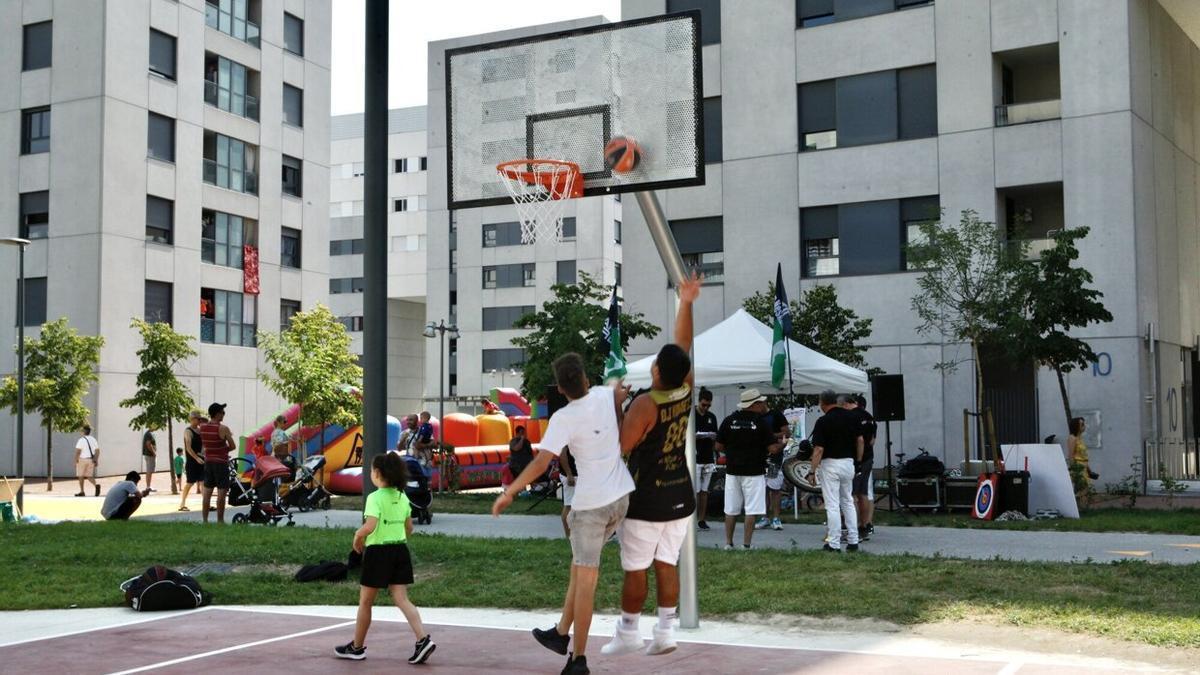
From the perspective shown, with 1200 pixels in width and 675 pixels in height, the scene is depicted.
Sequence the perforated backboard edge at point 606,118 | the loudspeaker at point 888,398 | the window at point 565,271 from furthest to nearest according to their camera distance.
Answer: the window at point 565,271, the loudspeaker at point 888,398, the perforated backboard edge at point 606,118

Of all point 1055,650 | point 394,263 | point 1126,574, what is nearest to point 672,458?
point 1055,650

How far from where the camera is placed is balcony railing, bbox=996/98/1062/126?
2938 cm

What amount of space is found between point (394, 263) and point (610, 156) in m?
77.2

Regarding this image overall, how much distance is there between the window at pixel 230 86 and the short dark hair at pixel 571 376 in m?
41.6

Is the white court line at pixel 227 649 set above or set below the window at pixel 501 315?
below

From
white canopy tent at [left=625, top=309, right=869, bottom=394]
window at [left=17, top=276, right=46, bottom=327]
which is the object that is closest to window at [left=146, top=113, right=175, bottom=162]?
window at [left=17, top=276, right=46, bottom=327]

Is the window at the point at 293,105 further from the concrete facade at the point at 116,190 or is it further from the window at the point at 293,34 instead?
the concrete facade at the point at 116,190

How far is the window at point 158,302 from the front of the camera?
43.1 m

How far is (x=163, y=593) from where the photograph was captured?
11.4 metres

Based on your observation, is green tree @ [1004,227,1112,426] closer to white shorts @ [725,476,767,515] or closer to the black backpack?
white shorts @ [725,476,767,515]

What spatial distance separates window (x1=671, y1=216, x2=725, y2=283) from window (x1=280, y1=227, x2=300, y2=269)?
22.0 metres

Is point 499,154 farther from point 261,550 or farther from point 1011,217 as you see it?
point 1011,217

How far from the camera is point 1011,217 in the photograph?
1198 inches

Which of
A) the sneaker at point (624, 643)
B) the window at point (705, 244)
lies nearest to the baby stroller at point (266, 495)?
the sneaker at point (624, 643)
